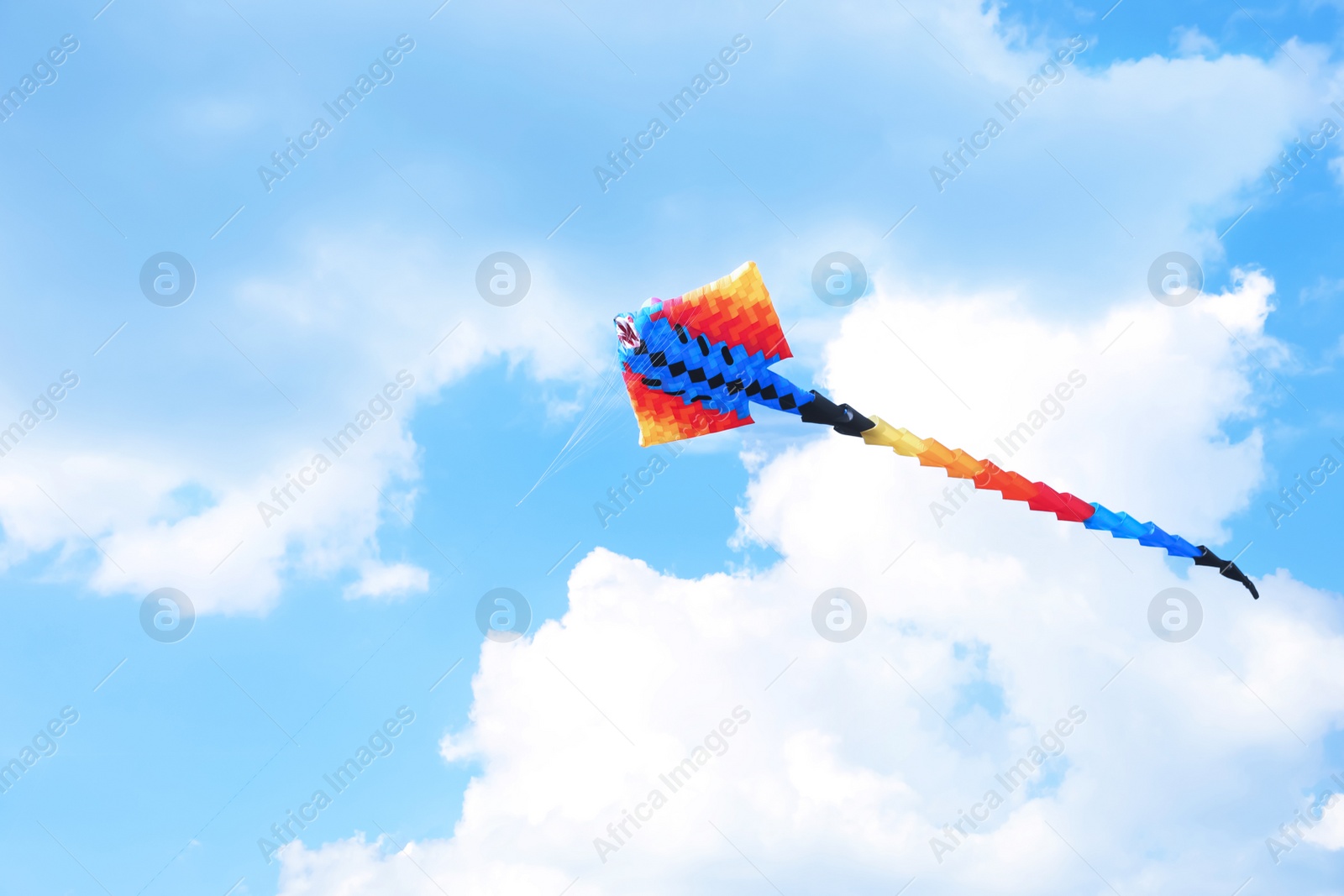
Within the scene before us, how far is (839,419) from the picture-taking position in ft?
85.5

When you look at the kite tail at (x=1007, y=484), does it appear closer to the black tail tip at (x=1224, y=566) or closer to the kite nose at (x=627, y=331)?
the black tail tip at (x=1224, y=566)

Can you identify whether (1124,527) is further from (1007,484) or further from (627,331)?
(627,331)

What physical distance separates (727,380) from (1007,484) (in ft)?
29.7

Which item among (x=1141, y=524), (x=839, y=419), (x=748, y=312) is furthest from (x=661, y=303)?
(x=1141, y=524)

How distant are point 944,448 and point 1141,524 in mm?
6338

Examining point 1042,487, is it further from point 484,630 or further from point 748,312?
point 484,630

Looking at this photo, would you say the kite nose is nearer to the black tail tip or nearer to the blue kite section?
the blue kite section

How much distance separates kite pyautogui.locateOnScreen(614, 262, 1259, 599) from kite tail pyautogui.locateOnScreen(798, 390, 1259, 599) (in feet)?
0.09

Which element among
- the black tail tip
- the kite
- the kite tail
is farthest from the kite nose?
the black tail tip

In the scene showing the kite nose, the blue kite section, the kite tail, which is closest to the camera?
the kite nose

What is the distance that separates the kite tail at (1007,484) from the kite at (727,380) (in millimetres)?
28

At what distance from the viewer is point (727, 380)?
24016 millimetres

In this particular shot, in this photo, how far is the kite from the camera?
23.2 metres

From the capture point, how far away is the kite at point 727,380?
23.2 metres
